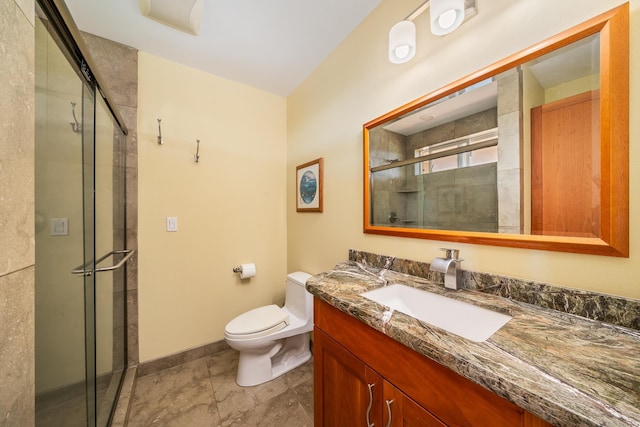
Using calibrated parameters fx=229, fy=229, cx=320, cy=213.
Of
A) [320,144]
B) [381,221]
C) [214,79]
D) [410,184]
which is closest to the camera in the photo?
[410,184]

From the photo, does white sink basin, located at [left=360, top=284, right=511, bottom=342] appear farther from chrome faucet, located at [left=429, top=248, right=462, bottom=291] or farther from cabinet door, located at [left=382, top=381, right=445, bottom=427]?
cabinet door, located at [left=382, top=381, right=445, bottom=427]

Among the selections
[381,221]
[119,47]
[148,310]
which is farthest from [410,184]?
[119,47]

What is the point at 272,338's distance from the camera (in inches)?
60.6

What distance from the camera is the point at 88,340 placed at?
1093mm

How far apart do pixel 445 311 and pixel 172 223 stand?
1.89 metres

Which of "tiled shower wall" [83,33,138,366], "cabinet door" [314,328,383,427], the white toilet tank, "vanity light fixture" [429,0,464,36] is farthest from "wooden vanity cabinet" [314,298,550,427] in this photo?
"tiled shower wall" [83,33,138,366]

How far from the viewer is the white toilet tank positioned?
171 cm

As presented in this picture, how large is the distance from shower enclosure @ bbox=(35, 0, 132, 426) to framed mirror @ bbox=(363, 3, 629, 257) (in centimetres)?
143

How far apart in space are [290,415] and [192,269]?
1.24m

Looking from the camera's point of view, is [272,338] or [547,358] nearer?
[547,358]

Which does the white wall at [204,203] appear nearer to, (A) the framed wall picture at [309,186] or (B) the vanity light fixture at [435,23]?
(A) the framed wall picture at [309,186]

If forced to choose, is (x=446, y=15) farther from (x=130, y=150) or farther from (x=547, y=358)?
(x=130, y=150)

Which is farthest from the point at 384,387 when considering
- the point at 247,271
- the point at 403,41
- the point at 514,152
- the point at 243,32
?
the point at 243,32

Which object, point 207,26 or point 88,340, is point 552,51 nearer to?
point 207,26
